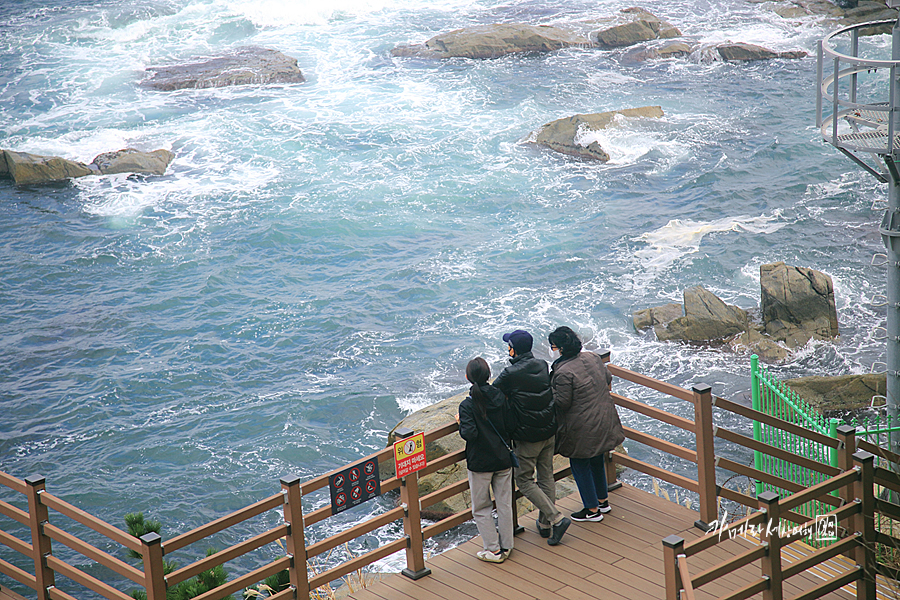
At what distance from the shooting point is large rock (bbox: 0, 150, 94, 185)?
2719cm

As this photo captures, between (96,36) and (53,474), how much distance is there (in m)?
33.2

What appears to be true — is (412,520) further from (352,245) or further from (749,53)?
(749,53)

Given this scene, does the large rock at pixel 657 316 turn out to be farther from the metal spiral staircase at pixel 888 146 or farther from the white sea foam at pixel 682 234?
the metal spiral staircase at pixel 888 146

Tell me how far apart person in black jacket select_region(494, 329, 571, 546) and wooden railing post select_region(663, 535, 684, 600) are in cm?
212

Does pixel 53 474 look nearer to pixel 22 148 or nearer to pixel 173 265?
pixel 173 265

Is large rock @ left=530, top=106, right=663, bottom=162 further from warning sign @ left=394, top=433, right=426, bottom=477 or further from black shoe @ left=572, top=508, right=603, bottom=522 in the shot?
warning sign @ left=394, top=433, right=426, bottom=477

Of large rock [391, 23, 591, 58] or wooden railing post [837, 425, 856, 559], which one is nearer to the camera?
wooden railing post [837, 425, 856, 559]

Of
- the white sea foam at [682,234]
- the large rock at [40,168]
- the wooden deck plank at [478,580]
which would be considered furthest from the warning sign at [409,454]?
the large rock at [40,168]

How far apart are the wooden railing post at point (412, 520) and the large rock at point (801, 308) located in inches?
488

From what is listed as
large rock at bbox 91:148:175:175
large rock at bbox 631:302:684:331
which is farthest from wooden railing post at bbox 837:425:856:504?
large rock at bbox 91:148:175:175

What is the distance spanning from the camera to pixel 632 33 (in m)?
38.9

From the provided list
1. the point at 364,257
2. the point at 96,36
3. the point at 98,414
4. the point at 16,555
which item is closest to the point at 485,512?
the point at 16,555

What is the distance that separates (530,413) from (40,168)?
2500 centimetres

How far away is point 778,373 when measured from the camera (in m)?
16.4
